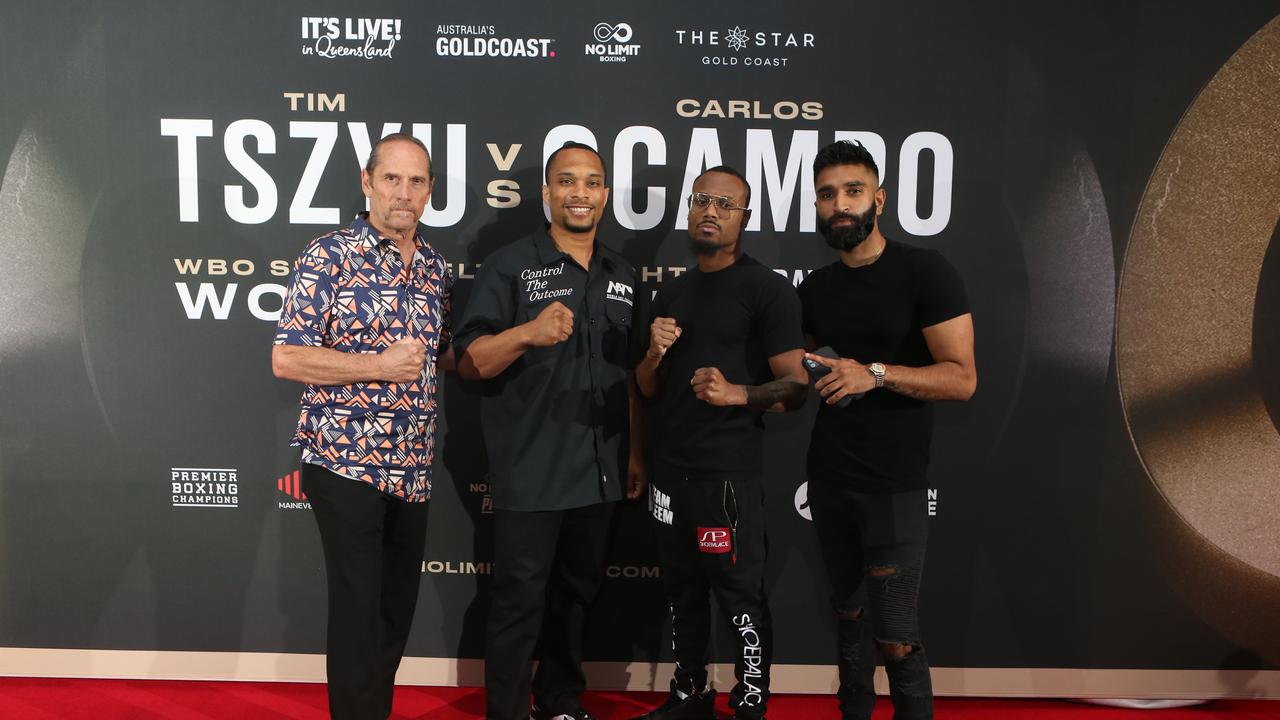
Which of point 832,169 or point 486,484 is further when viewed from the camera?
point 486,484

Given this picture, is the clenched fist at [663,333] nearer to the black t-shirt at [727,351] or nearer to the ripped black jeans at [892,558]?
the black t-shirt at [727,351]

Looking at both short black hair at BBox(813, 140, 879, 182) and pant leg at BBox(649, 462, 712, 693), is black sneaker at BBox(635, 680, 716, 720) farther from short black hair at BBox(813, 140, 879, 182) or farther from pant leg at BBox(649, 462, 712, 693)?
short black hair at BBox(813, 140, 879, 182)

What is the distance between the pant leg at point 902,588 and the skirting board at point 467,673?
2.76ft

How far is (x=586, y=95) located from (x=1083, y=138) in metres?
1.84

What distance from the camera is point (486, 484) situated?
3023 millimetres

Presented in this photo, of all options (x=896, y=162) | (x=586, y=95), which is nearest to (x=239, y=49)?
(x=586, y=95)

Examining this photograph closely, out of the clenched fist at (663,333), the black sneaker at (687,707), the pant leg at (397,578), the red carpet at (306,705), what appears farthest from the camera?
the red carpet at (306,705)

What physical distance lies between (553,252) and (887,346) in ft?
3.44

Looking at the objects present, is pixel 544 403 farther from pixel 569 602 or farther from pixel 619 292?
pixel 569 602

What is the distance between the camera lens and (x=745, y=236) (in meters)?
2.95

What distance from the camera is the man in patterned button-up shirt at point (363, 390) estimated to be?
7.16ft

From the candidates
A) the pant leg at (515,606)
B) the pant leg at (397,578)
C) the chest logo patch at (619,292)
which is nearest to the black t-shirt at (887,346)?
the chest logo patch at (619,292)

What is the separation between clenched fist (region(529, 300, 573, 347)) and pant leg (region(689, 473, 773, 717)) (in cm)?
62

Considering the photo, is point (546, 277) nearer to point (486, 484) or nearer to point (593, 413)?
point (593, 413)
